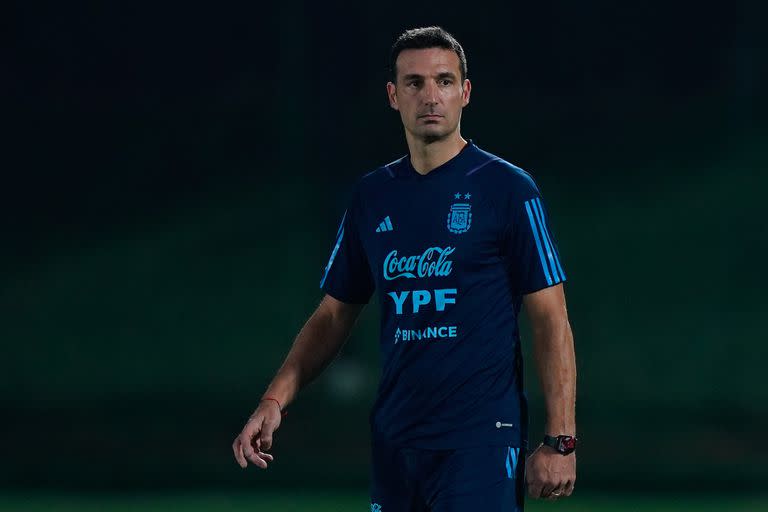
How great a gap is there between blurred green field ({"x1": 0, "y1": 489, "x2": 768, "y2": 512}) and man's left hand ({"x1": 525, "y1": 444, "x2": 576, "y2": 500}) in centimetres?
410

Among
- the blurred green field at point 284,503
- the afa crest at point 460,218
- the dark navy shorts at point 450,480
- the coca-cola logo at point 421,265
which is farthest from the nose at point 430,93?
the blurred green field at point 284,503

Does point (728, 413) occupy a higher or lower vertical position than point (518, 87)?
lower

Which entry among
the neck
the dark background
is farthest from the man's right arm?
the dark background

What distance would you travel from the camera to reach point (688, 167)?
1209 cm

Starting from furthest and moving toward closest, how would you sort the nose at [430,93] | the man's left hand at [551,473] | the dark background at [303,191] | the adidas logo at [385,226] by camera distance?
the dark background at [303,191]
the adidas logo at [385,226]
the nose at [430,93]
the man's left hand at [551,473]

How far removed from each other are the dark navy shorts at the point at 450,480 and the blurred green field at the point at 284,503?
13.0 ft

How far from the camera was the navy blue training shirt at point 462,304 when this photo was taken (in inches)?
153

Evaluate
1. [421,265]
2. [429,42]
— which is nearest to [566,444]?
[421,265]

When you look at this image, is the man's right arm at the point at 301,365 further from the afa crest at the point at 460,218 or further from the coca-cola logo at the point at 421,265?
the afa crest at the point at 460,218

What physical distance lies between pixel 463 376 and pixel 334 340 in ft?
1.99

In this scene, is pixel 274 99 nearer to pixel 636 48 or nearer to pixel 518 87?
pixel 518 87

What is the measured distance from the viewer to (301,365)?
14.0 ft

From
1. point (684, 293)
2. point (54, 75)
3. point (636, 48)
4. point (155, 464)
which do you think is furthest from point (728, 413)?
point (54, 75)

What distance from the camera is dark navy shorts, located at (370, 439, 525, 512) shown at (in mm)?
3809
